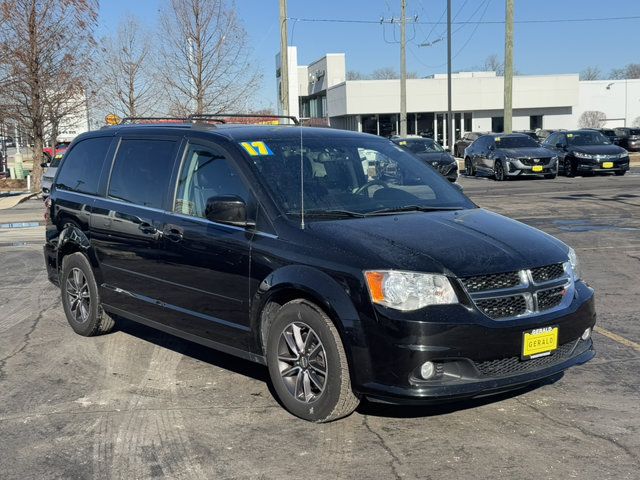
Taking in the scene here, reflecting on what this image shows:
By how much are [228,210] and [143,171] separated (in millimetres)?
1474

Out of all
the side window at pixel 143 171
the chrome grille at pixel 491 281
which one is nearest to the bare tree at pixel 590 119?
the side window at pixel 143 171

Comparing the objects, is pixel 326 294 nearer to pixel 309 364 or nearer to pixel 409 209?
pixel 309 364

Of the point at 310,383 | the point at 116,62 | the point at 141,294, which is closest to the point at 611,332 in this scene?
the point at 310,383

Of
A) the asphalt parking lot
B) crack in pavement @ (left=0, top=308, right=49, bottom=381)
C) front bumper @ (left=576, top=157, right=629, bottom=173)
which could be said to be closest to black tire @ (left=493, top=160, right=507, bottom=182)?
front bumper @ (left=576, top=157, right=629, bottom=173)

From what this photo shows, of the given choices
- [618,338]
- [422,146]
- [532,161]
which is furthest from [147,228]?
[532,161]

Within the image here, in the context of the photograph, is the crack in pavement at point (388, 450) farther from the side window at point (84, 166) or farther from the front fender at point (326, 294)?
the side window at point (84, 166)

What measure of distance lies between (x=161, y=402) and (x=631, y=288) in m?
5.45

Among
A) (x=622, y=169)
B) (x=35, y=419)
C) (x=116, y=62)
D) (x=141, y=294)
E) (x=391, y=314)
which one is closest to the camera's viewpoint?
(x=391, y=314)

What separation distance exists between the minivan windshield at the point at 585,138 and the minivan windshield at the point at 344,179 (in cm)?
2176

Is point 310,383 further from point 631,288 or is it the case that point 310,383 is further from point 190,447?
point 631,288

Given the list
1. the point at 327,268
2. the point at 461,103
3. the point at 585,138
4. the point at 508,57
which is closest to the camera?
the point at 327,268

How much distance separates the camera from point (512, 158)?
78.6 feet

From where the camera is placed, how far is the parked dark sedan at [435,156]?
21.5 meters

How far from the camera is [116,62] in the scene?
3347 cm
